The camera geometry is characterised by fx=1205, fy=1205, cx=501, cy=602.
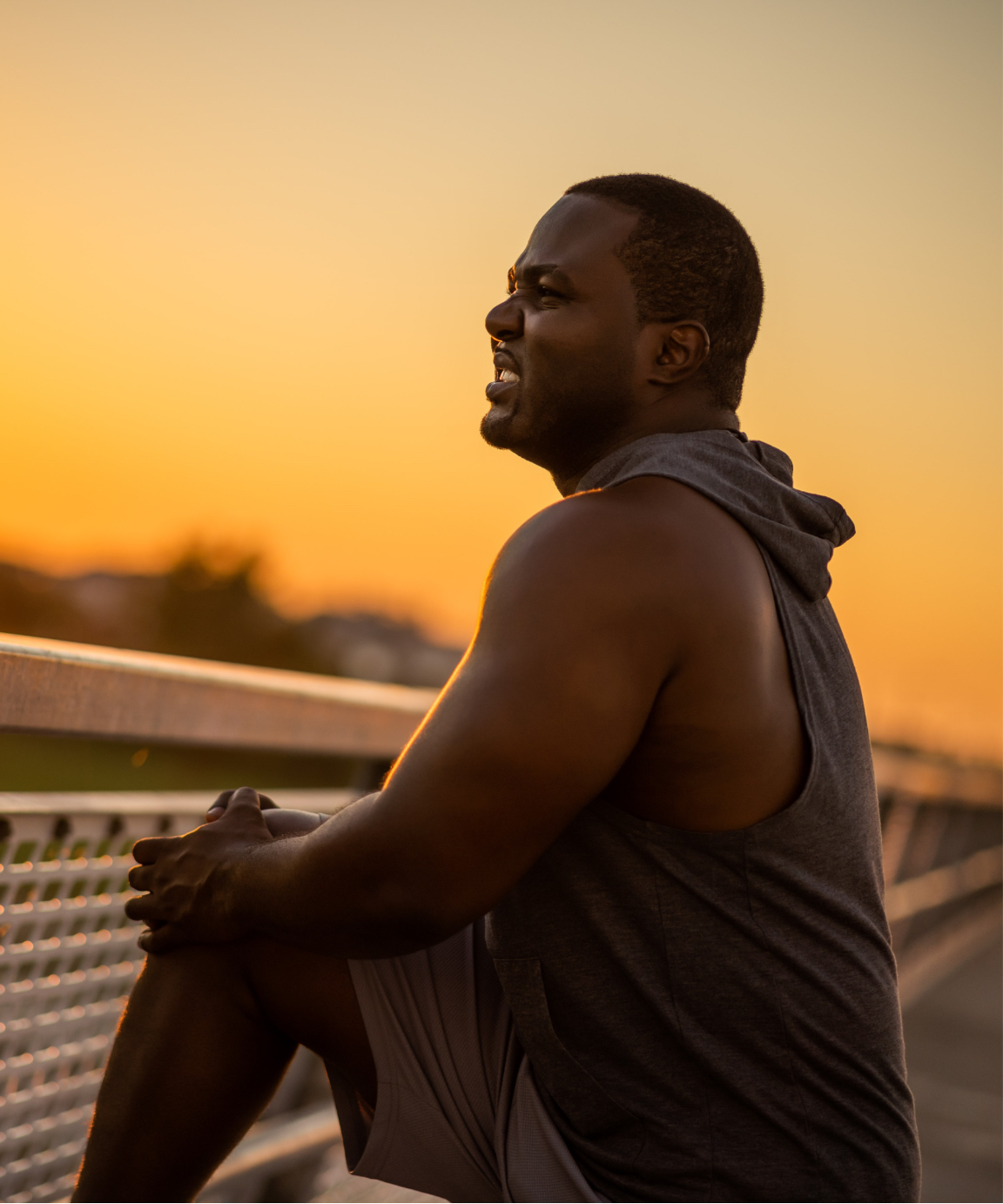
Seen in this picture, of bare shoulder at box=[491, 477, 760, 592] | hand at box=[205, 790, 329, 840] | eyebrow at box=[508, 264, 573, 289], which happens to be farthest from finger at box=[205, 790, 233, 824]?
eyebrow at box=[508, 264, 573, 289]

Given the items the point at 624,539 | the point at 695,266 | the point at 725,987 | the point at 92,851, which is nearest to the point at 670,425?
the point at 695,266

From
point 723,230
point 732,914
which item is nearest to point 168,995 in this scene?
point 732,914

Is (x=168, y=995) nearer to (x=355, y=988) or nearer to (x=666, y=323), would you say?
(x=355, y=988)

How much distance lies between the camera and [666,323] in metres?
1.87

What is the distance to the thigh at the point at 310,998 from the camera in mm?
1688

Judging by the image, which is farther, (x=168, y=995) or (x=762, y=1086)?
(x=168, y=995)

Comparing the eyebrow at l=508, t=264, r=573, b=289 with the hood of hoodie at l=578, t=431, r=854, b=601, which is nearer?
the hood of hoodie at l=578, t=431, r=854, b=601

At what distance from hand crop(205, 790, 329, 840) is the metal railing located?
0.24m

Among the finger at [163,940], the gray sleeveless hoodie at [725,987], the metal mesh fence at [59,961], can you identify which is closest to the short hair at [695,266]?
the gray sleeveless hoodie at [725,987]

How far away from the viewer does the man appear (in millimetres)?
1401

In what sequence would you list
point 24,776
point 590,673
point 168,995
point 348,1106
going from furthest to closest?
point 24,776
point 348,1106
point 168,995
point 590,673

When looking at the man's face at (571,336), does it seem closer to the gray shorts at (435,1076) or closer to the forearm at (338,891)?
the forearm at (338,891)

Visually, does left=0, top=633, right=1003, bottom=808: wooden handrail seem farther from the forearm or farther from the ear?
the ear

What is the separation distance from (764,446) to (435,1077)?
1025mm
